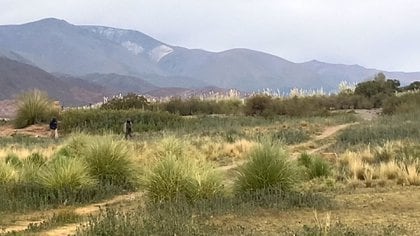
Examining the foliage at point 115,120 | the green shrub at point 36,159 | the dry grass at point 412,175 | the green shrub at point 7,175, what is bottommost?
the foliage at point 115,120

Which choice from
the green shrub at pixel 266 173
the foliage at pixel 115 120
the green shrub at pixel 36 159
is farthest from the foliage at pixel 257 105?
the green shrub at pixel 266 173

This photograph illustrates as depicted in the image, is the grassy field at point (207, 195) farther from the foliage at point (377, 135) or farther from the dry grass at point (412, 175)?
the foliage at point (377, 135)

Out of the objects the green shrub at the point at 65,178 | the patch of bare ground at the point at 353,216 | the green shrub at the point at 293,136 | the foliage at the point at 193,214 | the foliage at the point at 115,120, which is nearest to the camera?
the foliage at the point at 193,214

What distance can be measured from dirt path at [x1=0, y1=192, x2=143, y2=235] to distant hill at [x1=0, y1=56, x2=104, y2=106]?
13513 cm

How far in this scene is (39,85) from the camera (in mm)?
155500

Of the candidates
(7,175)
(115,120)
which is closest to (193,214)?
(7,175)

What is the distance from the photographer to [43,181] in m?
14.8

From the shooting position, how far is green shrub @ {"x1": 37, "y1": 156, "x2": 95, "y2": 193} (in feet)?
47.8

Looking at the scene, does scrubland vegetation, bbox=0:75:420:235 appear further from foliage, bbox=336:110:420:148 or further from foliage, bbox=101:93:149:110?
foliage, bbox=101:93:149:110

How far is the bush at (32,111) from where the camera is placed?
157 ft

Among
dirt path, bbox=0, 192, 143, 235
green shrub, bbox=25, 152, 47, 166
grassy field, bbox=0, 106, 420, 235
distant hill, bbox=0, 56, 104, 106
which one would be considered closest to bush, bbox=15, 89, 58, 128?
green shrub, bbox=25, 152, 47, 166

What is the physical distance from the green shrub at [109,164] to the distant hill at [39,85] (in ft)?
436

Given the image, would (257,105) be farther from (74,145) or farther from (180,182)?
(180,182)

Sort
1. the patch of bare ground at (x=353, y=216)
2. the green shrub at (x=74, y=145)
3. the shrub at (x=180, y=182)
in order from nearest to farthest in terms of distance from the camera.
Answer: the patch of bare ground at (x=353, y=216) < the shrub at (x=180, y=182) < the green shrub at (x=74, y=145)
